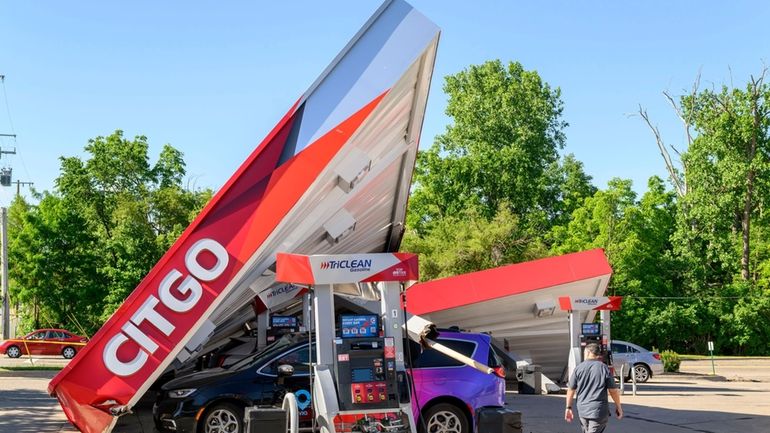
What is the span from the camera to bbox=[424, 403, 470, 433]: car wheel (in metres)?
11.7

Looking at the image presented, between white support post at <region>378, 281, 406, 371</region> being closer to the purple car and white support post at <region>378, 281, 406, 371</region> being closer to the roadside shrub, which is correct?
the purple car

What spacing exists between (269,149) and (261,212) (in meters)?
0.96

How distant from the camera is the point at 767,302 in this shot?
46094 millimetres

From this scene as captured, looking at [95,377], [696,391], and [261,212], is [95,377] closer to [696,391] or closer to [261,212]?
[261,212]

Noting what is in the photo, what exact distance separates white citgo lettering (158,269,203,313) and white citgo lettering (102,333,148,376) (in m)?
0.82

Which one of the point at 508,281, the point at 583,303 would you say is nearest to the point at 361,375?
the point at 583,303

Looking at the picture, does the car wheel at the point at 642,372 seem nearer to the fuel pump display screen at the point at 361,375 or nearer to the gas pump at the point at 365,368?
the gas pump at the point at 365,368

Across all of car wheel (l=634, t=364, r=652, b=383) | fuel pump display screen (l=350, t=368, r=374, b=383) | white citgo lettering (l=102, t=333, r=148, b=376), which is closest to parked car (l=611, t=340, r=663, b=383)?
car wheel (l=634, t=364, r=652, b=383)

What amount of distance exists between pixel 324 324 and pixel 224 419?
3.07m

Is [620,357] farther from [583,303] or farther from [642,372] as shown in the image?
[583,303]

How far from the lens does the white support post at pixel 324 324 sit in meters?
9.51

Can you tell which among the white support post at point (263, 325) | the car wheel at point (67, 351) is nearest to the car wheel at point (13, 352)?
the car wheel at point (67, 351)

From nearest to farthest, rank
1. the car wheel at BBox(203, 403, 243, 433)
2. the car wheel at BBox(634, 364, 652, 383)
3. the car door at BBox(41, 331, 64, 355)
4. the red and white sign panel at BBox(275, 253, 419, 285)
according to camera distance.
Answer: the red and white sign panel at BBox(275, 253, 419, 285)
the car wheel at BBox(203, 403, 243, 433)
the car wheel at BBox(634, 364, 652, 383)
the car door at BBox(41, 331, 64, 355)

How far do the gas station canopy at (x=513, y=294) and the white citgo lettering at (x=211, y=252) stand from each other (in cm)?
1005
